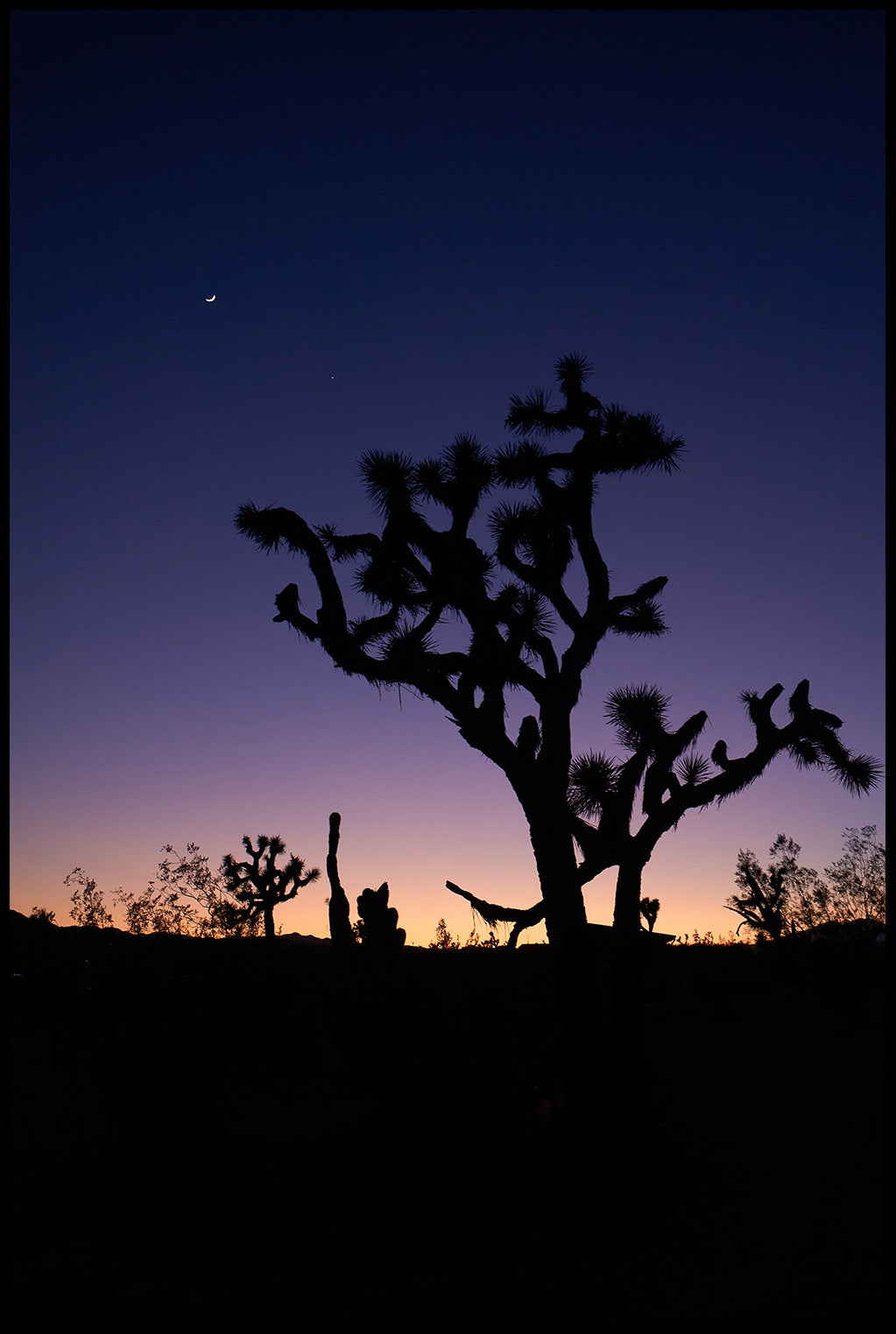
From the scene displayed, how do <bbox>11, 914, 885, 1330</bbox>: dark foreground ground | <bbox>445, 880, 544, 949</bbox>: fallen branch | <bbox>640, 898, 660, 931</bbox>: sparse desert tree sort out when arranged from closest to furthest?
<bbox>11, 914, 885, 1330</bbox>: dark foreground ground → <bbox>445, 880, 544, 949</bbox>: fallen branch → <bbox>640, 898, 660, 931</bbox>: sparse desert tree

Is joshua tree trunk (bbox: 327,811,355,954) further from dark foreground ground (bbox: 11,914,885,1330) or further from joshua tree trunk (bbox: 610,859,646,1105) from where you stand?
joshua tree trunk (bbox: 610,859,646,1105)

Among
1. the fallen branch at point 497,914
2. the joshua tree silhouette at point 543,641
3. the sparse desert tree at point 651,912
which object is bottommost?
the sparse desert tree at point 651,912

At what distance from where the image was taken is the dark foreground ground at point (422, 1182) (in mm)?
4324

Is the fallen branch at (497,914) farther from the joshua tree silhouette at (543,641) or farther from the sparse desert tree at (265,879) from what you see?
the sparse desert tree at (265,879)

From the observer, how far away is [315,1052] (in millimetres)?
10812

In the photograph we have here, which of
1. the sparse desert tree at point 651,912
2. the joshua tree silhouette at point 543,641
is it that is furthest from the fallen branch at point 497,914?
the sparse desert tree at point 651,912

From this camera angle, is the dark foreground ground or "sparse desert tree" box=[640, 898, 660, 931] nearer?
the dark foreground ground

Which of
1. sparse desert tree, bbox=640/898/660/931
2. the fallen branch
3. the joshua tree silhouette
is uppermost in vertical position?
the joshua tree silhouette

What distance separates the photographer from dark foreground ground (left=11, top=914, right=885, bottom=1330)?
4.32m

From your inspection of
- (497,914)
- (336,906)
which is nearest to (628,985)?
(497,914)

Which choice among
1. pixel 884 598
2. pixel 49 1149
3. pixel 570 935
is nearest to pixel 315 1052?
pixel 49 1149

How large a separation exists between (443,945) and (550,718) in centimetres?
1713

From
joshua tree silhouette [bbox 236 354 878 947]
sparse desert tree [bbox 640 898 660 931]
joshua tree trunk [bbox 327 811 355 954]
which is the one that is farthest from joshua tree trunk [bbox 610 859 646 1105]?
sparse desert tree [bbox 640 898 660 931]

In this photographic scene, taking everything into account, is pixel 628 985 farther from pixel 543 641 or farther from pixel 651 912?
pixel 651 912
